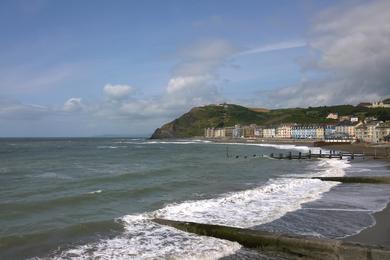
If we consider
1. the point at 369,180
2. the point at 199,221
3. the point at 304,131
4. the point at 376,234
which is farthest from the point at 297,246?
the point at 304,131

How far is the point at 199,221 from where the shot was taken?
58.4ft

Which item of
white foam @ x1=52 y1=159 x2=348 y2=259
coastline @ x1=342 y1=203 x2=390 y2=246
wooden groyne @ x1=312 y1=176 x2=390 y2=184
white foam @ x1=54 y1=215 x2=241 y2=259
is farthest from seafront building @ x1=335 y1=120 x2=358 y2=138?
white foam @ x1=54 y1=215 x2=241 y2=259

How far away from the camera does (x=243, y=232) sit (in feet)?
44.5

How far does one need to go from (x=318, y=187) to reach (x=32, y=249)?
1958 cm

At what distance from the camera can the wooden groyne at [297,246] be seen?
10.7 metres

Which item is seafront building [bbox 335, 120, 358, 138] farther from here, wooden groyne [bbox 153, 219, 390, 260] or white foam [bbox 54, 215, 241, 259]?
wooden groyne [bbox 153, 219, 390, 260]

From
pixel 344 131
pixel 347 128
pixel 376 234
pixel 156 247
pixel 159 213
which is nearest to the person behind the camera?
pixel 156 247

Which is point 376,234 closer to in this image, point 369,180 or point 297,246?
point 297,246

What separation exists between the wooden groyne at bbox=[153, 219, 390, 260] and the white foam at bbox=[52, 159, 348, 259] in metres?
0.34

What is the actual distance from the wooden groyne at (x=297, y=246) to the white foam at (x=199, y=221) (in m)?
0.34

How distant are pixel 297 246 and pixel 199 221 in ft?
21.0

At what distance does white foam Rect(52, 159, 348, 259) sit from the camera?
43.2 ft

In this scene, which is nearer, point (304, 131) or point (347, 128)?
point (347, 128)

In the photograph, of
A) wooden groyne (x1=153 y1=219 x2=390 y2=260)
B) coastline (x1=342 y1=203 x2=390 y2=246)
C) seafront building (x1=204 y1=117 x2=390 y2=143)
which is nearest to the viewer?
wooden groyne (x1=153 y1=219 x2=390 y2=260)
